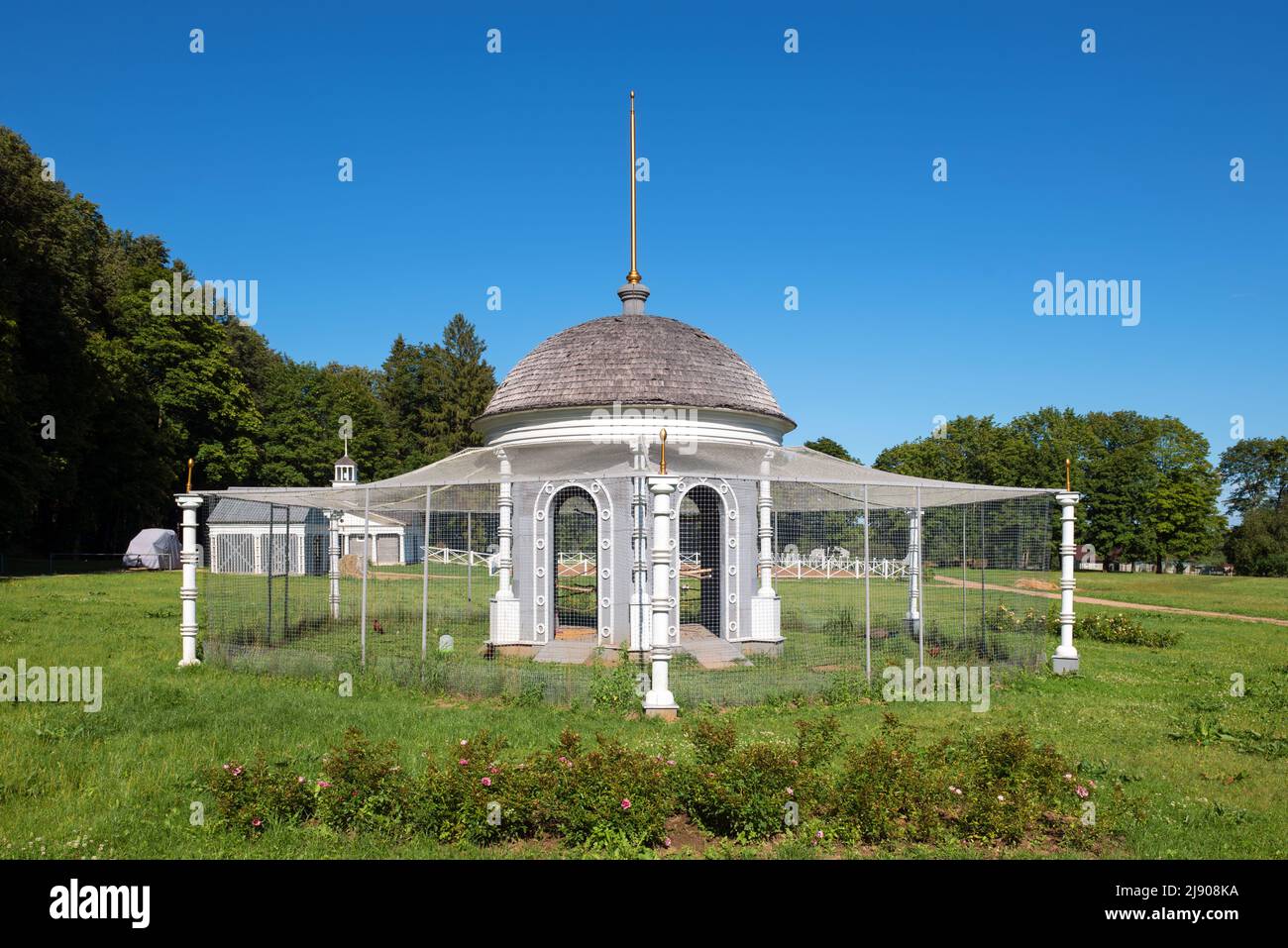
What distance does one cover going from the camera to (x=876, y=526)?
523 inches

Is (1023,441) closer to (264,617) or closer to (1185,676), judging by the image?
(1185,676)

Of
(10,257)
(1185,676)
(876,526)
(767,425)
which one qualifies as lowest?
(1185,676)

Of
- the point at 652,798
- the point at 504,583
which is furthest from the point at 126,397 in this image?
the point at 652,798

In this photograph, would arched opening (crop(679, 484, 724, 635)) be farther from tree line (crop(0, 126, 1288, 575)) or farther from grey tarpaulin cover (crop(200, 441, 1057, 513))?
tree line (crop(0, 126, 1288, 575))

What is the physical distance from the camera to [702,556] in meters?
18.7

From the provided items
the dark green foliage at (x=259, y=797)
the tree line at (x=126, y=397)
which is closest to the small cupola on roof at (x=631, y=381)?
the dark green foliage at (x=259, y=797)

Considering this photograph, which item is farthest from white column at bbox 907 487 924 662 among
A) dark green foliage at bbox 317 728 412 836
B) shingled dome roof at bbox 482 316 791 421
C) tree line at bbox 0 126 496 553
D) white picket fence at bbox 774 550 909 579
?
tree line at bbox 0 126 496 553

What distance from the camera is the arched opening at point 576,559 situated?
16.2 m

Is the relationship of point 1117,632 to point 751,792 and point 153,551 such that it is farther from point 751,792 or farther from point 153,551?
point 153,551

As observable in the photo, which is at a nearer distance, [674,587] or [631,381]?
[674,587]

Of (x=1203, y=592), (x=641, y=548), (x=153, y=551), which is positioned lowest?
(x=1203, y=592)

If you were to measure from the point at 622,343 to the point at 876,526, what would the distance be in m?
6.94

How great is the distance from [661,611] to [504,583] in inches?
236
